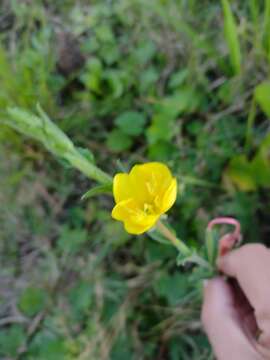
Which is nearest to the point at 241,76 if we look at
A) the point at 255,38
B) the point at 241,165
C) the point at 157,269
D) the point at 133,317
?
the point at 255,38

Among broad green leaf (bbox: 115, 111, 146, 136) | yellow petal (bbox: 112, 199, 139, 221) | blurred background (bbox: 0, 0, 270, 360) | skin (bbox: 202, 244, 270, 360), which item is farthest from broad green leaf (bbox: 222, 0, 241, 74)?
yellow petal (bbox: 112, 199, 139, 221)

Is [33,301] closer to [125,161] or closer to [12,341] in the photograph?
[12,341]

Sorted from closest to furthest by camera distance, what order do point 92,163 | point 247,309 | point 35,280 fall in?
point 92,163, point 247,309, point 35,280

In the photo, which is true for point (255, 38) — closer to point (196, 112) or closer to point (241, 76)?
point (241, 76)

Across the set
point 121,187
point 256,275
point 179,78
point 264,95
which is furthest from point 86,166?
point 179,78

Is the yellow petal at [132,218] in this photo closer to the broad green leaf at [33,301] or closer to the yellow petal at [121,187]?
the yellow petal at [121,187]

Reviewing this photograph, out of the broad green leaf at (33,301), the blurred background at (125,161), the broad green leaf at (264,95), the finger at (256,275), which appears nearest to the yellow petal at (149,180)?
the finger at (256,275)
